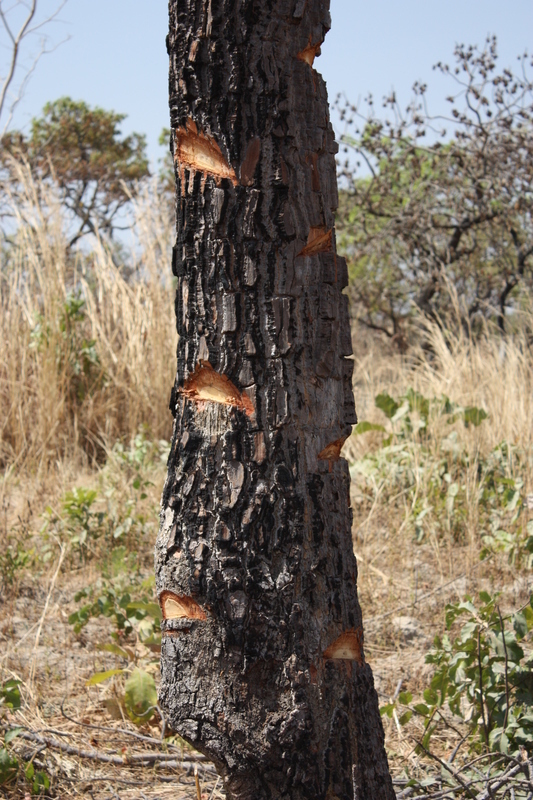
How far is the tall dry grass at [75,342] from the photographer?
4926 mm

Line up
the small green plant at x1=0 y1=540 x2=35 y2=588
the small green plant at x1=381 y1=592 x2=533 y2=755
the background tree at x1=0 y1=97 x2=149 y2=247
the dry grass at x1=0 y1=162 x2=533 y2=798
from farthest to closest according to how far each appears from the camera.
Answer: the background tree at x1=0 y1=97 x2=149 y2=247
the small green plant at x1=0 y1=540 x2=35 y2=588
the dry grass at x1=0 y1=162 x2=533 y2=798
the small green plant at x1=381 y1=592 x2=533 y2=755

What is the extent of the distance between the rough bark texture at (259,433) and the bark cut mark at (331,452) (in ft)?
0.05

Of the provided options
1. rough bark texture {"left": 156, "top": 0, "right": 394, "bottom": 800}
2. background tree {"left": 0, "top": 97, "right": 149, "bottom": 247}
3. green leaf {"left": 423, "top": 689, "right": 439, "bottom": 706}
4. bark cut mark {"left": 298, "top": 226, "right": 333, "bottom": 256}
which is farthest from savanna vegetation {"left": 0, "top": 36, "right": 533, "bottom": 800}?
background tree {"left": 0, "top": 97, "right": 149, "bottom": 247}

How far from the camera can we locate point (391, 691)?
98.8 inches

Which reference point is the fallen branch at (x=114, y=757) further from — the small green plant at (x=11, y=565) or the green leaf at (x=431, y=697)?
the small green plant at (x=11, y=565)

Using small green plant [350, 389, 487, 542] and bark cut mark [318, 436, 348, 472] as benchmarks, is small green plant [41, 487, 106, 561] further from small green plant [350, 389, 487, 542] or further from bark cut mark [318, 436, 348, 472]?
bark cut mark [318, 436, 348, 472]

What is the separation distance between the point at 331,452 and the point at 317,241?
1.41 feet

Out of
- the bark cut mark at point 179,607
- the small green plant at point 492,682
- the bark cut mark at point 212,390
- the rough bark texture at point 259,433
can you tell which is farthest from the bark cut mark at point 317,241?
the small green plant at point 492,682

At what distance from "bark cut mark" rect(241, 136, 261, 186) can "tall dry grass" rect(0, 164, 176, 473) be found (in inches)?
136

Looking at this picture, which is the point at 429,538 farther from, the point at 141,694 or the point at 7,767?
the point at 7,767

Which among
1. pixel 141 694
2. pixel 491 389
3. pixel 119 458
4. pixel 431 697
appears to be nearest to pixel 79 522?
pixel 119 458

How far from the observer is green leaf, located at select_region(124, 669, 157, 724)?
226cm

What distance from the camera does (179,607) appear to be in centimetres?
150

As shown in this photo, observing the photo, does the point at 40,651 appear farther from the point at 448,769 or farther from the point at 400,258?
the point at 400,258
